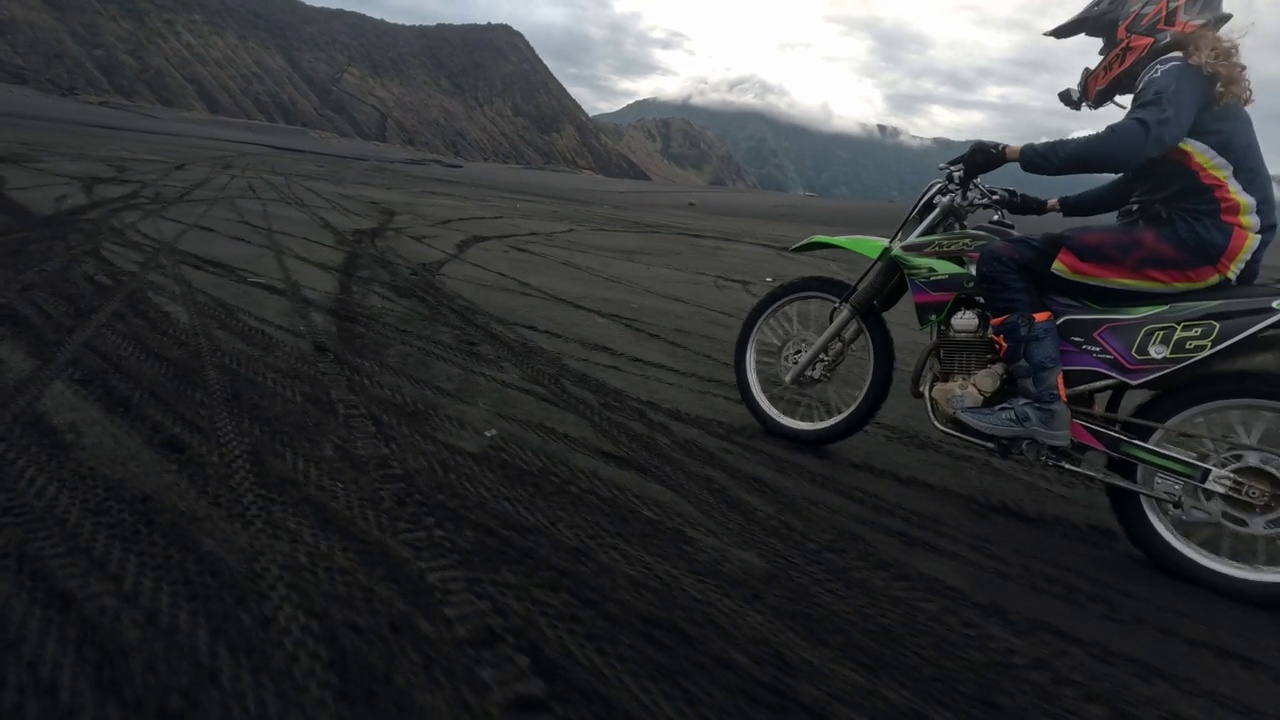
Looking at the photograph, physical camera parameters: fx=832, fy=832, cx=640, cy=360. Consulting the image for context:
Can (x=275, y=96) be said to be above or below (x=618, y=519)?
above

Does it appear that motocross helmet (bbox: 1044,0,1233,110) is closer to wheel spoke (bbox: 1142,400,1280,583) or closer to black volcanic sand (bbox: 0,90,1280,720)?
wheel spoke (bbox: 1142,400,1280,583)

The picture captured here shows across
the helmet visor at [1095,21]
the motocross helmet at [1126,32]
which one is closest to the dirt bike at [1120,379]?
the motocross helmet at [1126,32]

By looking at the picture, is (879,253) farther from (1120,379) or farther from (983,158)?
(1120,379)

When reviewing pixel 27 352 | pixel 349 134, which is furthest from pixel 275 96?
pixel 27 352

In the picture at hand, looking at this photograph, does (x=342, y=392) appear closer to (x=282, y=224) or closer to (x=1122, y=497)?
(x=1122, y=497)

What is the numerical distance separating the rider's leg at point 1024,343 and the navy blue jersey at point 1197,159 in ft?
1.29

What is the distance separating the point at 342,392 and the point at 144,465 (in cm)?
106

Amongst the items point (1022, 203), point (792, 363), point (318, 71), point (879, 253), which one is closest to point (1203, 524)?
point (1022, 203)

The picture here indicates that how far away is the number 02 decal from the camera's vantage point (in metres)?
2.90

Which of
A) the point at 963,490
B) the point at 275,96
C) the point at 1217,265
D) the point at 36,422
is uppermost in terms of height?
the point at 275,96

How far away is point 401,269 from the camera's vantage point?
7188mm

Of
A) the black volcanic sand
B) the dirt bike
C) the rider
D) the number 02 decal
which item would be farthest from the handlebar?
the black volcanic sand

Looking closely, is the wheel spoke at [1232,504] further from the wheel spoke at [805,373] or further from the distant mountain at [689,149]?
the distant mountain at [689,149]

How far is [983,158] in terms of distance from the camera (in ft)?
11.2
